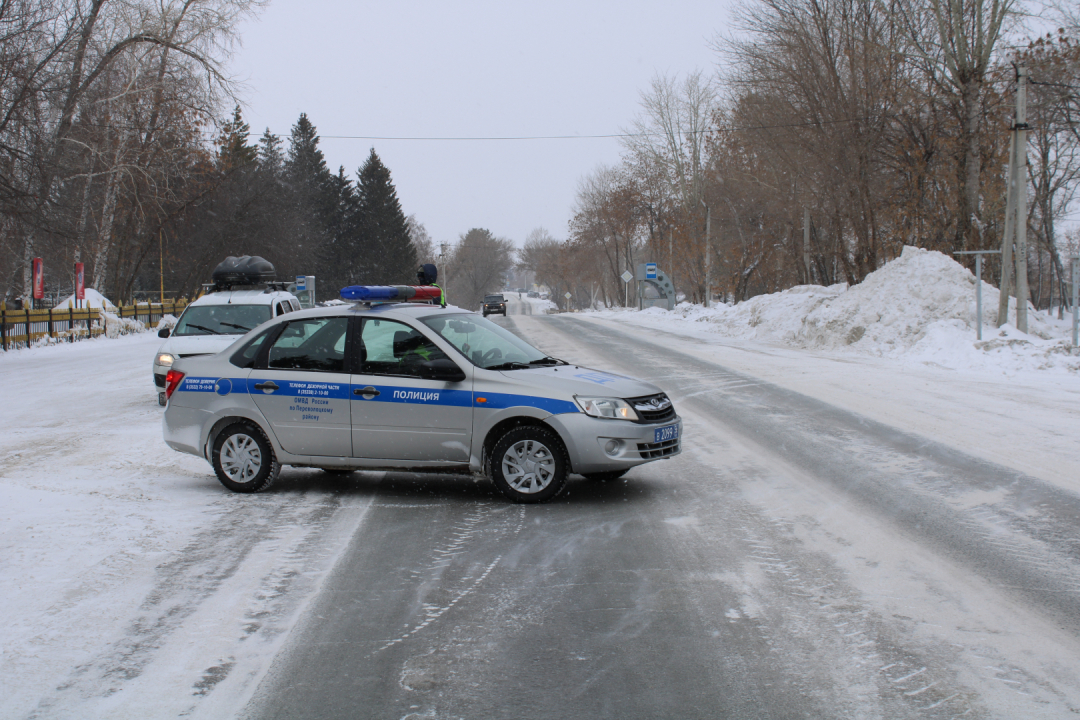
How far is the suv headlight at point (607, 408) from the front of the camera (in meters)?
6.95

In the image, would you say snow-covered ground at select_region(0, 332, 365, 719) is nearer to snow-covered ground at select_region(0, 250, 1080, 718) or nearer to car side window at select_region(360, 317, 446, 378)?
snow-covered ground at select_region(0, 250, 1080, 718)

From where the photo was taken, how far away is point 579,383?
23.3ft

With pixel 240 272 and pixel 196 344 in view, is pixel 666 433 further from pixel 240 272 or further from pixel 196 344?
pixel 240 272

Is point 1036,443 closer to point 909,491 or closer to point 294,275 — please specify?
point 909,491

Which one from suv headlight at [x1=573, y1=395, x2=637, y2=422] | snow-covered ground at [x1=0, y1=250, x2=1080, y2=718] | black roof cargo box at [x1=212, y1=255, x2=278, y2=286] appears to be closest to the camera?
snow-covered ground at [x1=0, y1=250, x2=1080, y2=718]

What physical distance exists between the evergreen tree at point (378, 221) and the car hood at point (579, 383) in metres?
74.6

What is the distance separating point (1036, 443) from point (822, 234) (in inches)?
1412

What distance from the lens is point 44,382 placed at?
17703 millimetres

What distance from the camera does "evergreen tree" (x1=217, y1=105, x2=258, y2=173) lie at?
37.2m

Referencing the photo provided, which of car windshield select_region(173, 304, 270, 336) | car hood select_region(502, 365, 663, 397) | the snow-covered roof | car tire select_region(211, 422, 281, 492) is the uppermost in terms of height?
the snow-covered roof

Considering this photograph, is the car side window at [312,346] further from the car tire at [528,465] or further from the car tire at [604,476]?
→ the car tire at [604,476]

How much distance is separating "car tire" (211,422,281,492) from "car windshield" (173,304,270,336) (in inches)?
232

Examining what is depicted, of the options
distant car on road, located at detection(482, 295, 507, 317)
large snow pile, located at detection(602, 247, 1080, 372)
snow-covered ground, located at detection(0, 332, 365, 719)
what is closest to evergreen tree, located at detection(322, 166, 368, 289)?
distant car on road, located at detection(482, 295, 507, 317)

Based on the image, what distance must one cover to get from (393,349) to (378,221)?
75.7m
